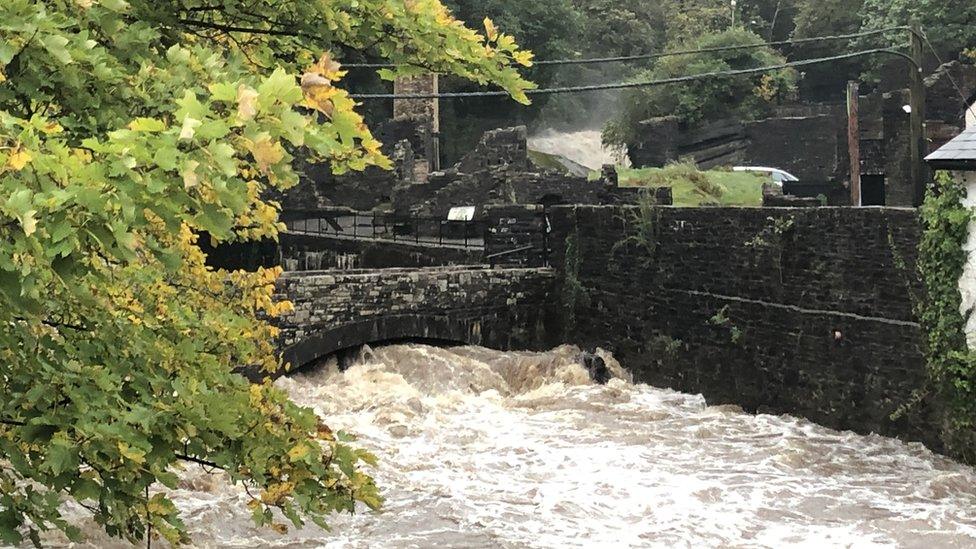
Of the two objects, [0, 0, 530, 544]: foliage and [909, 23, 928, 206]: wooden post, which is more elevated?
[909, 23, 928, 206]: wooden post

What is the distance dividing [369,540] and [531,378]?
754cm

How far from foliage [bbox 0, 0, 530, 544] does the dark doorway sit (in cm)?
2143

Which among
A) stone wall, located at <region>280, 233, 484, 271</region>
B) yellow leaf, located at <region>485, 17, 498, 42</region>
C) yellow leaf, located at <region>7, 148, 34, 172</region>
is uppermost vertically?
yellow leaf, located at <region>485, 17, 498, 42</region>

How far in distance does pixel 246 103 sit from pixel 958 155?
34.4 feet

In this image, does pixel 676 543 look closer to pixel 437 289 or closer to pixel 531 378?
pixel 531 378

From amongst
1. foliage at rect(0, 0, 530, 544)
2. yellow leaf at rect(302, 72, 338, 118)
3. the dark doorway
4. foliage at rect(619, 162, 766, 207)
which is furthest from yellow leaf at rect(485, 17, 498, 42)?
the dark doorway

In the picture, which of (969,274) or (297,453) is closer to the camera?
(297,453)

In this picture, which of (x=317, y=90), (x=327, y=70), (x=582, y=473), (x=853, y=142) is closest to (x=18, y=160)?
(x=317, y=90)

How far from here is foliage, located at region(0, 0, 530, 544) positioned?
10.2 feet

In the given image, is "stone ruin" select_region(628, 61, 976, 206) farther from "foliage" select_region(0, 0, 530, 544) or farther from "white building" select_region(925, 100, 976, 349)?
"foliage" select_region(0, 0, 530, 544)

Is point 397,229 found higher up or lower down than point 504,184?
lower down

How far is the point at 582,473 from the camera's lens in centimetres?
1234

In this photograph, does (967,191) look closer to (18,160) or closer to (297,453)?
(297,453)

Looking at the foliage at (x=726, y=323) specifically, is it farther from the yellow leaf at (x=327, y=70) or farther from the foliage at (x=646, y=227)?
the yellow leaf at (x=327, y=70)
